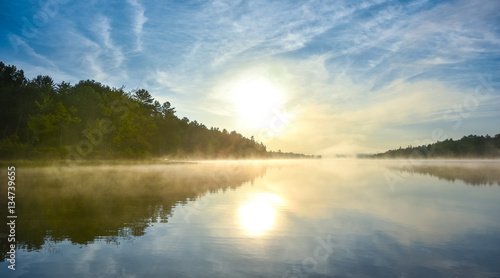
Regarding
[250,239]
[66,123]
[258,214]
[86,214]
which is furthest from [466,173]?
[66,123]

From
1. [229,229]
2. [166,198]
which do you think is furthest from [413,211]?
[166,198]

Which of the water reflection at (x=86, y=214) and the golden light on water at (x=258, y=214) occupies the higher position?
the water reflection at (x=86, y=214)

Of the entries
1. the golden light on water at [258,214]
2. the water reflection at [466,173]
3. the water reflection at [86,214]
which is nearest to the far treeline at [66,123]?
the water reflection at [86,214]

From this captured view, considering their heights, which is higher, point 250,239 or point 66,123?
point 66,123

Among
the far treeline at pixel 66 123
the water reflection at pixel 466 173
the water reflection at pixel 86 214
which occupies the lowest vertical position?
the water reflection at pixel 86 214

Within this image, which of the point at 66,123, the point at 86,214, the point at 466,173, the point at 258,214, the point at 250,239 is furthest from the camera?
the point at 66,123

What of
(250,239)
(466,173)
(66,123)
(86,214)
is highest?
(66,123)

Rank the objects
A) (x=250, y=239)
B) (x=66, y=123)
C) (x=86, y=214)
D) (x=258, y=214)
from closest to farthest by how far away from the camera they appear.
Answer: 1. (x=250, y=239)
2. (x=86, y=214)
3. (x=258, y=214)
4. (x=66, y=123)

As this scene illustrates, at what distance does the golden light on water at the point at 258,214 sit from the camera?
17.4 meters

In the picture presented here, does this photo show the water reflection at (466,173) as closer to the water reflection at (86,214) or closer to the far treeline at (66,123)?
the water reflection at (86,214)

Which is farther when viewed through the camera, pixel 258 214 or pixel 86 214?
pixel 258 214

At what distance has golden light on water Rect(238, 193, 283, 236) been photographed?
57.1 feet

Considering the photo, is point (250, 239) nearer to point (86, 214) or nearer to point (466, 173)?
point (86, 214)

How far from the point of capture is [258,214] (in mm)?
21562
